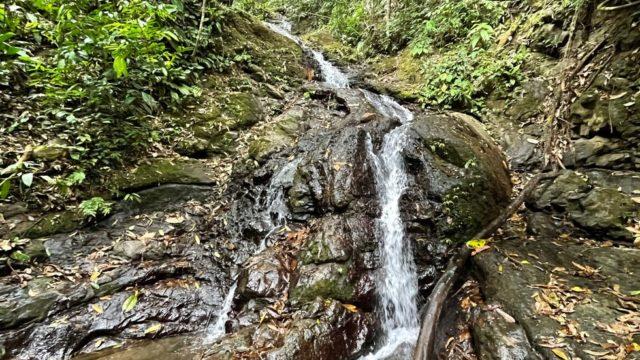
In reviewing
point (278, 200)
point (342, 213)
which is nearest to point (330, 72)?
point (278, 200)

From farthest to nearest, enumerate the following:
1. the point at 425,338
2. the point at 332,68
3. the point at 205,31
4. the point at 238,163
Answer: the point at 332,68
the point at 205,31
the point at 238,163
the point at 425,338

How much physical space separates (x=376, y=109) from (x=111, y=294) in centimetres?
668

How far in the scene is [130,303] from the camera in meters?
4.23

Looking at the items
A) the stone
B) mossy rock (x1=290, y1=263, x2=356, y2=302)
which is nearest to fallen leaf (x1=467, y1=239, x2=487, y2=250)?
mossy rock (x1=290, y1=263, x2=356, y2=302)

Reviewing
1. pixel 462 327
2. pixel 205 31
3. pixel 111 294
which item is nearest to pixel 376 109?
pixel 205 31

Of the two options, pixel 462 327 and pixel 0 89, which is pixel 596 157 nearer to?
pixel 462 327

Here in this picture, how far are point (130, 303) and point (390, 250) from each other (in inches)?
147

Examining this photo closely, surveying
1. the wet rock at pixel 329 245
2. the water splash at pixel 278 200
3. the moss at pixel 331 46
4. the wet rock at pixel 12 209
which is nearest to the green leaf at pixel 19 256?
the wet rock at pixel 12 209

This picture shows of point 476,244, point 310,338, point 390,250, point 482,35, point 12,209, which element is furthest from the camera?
point 482,35

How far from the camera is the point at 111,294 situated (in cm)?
427

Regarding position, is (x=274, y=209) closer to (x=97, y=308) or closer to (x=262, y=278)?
(x=262, y=278)

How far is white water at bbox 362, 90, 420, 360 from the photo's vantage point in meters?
4.12

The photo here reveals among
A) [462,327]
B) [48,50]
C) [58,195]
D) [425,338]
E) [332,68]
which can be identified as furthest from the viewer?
[332,68]

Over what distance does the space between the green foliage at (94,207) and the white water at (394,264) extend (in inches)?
171
